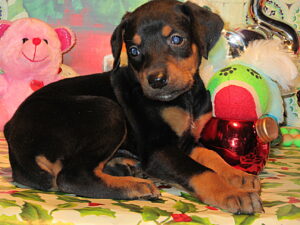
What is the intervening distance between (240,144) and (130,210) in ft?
3.17

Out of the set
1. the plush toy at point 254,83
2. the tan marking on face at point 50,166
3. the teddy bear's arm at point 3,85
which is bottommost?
the tan marking on face at point 50,166

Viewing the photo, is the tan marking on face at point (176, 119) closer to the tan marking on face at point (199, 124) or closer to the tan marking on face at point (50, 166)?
the tan marking on face at point (199, 124)

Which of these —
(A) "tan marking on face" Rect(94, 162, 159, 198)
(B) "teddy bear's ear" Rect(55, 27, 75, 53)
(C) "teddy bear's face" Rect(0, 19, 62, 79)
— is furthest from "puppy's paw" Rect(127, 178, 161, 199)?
(B) "teddy bear's ear" Rect(55, 27, 75, 53)

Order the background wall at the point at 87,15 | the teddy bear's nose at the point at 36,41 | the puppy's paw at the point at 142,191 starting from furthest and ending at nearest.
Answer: the background wall at the point at 87,15, the teddy bear's nose at the point at 36,41, the puppy's paw at the point at 142,191

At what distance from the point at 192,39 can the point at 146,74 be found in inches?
16.8

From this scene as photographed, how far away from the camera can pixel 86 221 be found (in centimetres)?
183

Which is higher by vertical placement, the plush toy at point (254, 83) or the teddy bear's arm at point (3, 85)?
the plush toy at point (254, 83)

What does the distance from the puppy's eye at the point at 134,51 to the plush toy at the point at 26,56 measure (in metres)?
1.40

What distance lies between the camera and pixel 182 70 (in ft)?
8.30

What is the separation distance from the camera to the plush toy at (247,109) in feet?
8.65

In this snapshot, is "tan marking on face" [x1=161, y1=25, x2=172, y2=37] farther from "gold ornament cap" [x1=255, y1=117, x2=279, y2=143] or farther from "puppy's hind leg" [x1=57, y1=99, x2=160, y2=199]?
"gold ornament cap" [x1=255, y1=117, x2=279, y2=143]

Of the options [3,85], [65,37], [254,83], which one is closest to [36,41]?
[65,37]

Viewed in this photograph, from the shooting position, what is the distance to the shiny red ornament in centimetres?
263

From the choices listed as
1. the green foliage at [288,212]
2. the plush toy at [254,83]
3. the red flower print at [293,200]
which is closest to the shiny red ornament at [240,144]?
the plush toy at [254,83]
